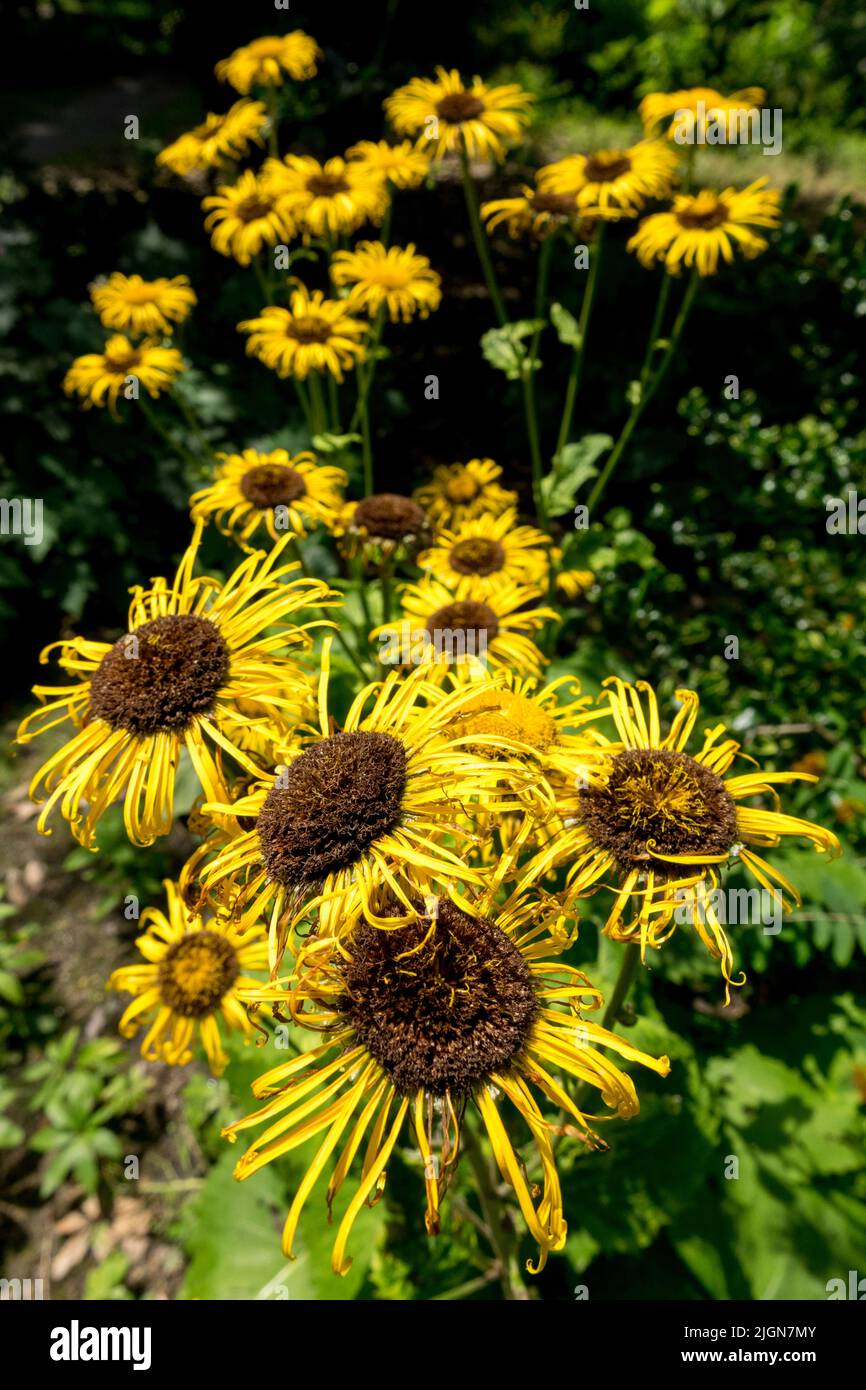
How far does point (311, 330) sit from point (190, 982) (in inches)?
91.8

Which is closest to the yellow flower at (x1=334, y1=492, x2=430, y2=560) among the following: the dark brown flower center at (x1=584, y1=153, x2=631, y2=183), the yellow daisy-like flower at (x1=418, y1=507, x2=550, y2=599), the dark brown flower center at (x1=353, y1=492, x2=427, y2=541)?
the dark brown flower center at (x1=353, y1=492, x2=427, y2=541)

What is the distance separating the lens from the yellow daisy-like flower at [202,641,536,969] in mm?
1242

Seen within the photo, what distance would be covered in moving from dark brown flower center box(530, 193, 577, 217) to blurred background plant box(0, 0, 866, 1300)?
1144mm

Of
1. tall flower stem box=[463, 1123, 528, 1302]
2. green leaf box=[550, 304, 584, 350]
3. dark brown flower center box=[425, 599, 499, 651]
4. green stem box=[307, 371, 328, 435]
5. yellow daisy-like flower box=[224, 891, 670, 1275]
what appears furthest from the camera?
green stem box=[307, 371, 328, 435]

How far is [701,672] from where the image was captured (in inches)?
167

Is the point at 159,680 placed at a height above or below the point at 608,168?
below

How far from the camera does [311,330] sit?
3.04 meters

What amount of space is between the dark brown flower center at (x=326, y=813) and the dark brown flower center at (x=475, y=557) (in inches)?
60.2

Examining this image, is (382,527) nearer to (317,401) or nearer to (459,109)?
(317,401)

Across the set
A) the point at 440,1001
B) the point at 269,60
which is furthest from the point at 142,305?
the point at 440,1001

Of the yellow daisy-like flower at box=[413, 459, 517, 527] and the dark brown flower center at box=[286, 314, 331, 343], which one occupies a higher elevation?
the dark brown flower center at box=[286, 314, 331, 343]

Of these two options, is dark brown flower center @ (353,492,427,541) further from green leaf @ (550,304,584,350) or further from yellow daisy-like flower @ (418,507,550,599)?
green leaf @ (550,304,584,350)

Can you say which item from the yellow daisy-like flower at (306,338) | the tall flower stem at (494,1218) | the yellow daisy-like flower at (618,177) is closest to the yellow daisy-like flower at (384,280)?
the yellow daisy-like flower at (306,338)
